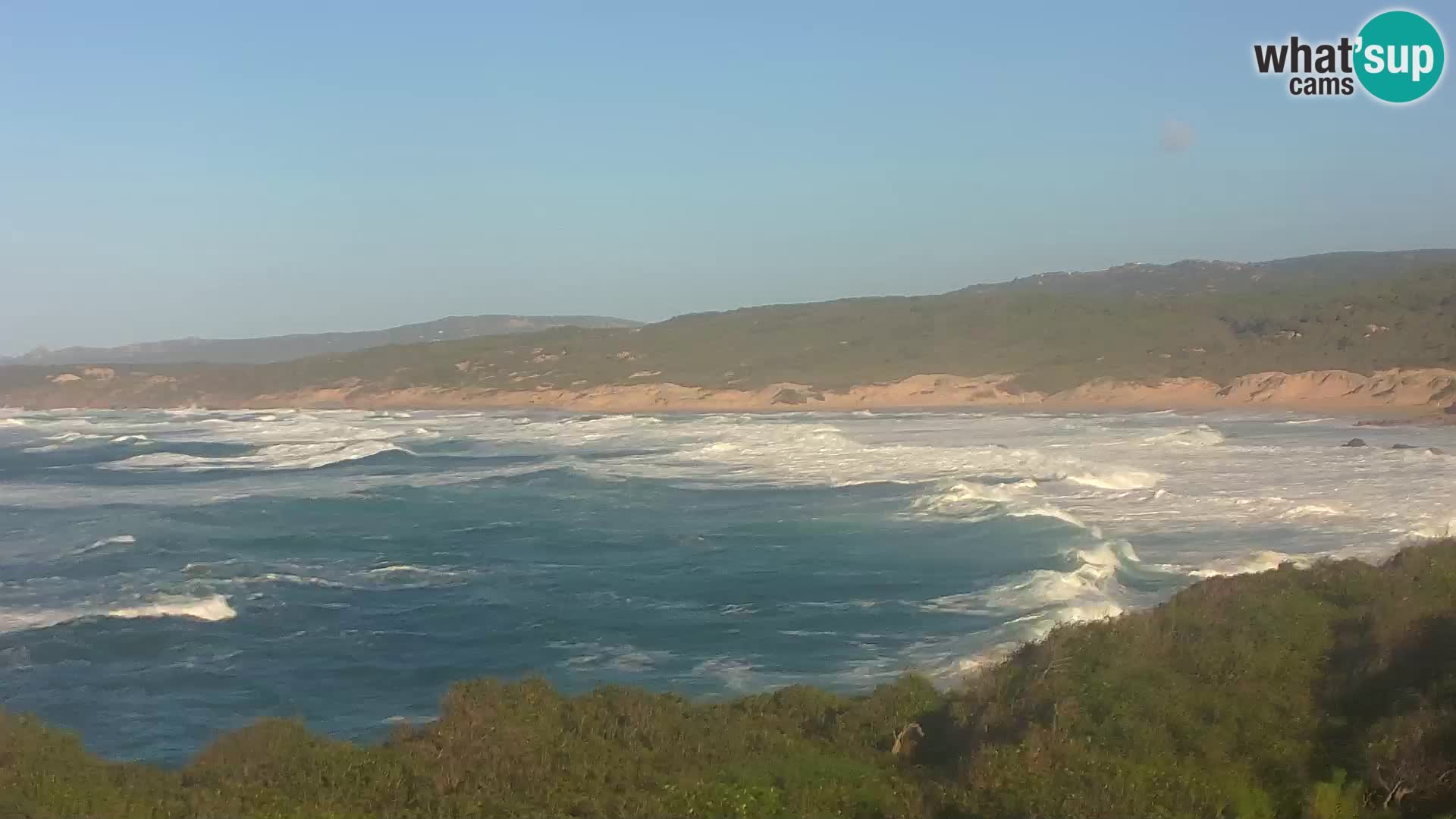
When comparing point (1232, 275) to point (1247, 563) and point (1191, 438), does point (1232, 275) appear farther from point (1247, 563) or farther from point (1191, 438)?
point (1247, 563)

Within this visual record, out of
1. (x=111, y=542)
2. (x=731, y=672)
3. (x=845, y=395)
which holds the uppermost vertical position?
(x=845, y=395)

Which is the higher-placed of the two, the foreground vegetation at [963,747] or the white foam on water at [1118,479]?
the foreground vegetation at [963,747]

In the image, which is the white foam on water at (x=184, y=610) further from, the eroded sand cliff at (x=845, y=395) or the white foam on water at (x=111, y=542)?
the eroded sand cliff at (x=845, y=395)

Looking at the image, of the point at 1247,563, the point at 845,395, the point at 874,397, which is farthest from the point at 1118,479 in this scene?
the point at 845,395

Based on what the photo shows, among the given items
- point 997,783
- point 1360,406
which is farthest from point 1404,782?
point 1360,406

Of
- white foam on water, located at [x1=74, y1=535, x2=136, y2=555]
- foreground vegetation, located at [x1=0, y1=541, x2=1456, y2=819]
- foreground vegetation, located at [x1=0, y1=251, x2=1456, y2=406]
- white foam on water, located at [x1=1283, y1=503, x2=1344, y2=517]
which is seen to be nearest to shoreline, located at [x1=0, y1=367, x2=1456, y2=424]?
foreground vegetation, located at [x1=0, y1=251, x2=1456, y2=406]

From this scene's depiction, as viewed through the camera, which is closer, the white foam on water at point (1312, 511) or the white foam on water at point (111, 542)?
the white foam on water at point (1312, 511)

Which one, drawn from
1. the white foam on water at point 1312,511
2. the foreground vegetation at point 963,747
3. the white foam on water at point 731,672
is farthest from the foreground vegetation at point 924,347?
the foreground vegetation at point 963,747
